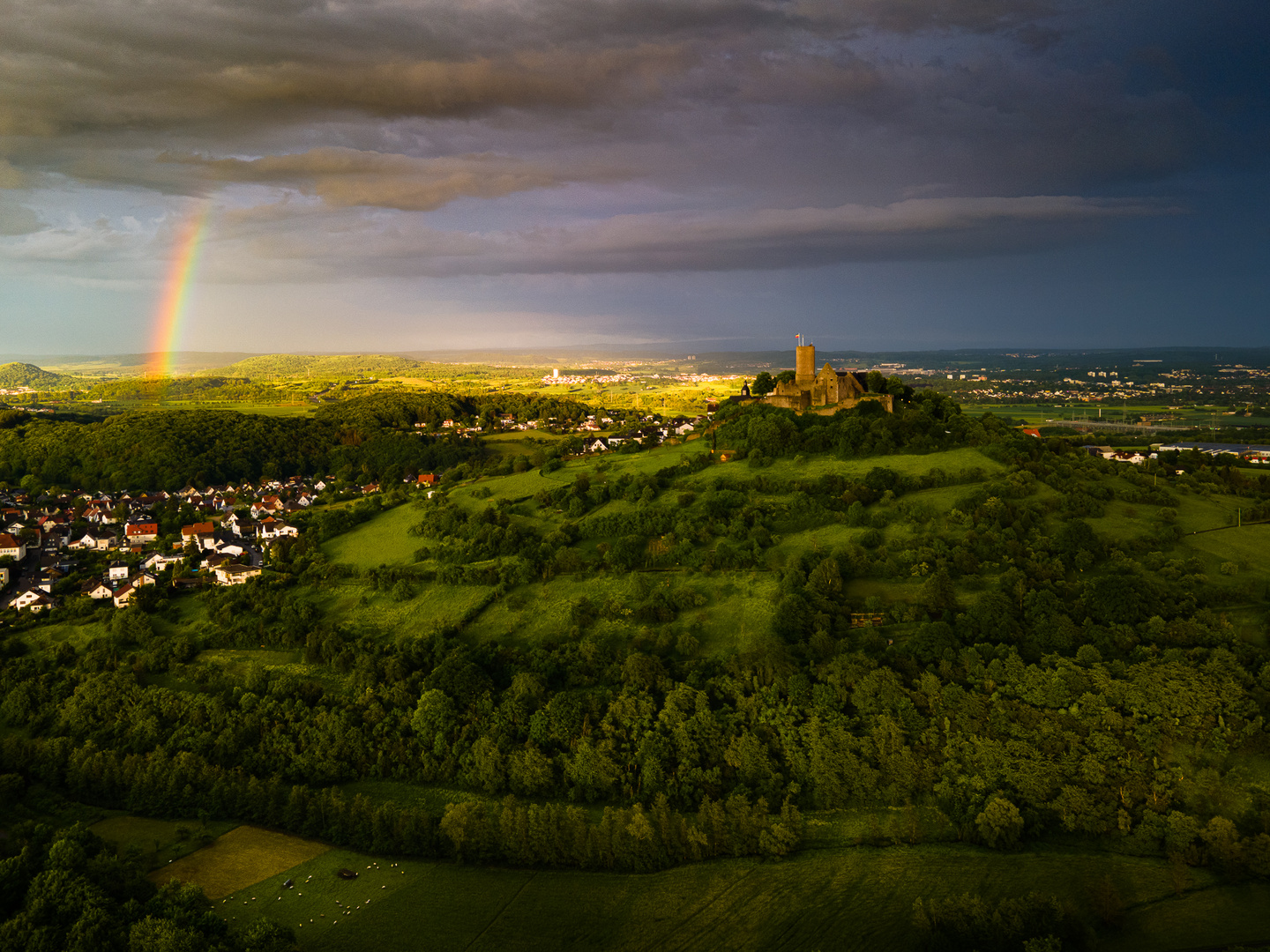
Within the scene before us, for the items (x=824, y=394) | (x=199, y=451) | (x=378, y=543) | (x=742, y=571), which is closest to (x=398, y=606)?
(x=378, y=543)

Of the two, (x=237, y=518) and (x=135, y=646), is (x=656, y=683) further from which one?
(x=237, y=518)

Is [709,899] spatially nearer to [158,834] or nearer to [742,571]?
[158,834]

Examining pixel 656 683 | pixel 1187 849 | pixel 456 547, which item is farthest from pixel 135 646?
pixel 1187 849

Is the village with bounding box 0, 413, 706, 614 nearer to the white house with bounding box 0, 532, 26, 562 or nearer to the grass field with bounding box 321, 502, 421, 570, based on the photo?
the white house with bounding box 0, 532, 26, 562

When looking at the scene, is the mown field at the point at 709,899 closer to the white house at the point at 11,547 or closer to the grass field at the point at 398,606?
the grass field at the point at 398,606

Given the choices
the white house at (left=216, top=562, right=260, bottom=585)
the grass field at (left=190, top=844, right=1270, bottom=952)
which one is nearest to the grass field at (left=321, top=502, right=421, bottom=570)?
the white house at (left=216, top=562, right=260, bottom=585)

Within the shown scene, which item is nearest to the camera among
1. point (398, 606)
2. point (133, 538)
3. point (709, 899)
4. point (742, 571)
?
point (709, 899)
